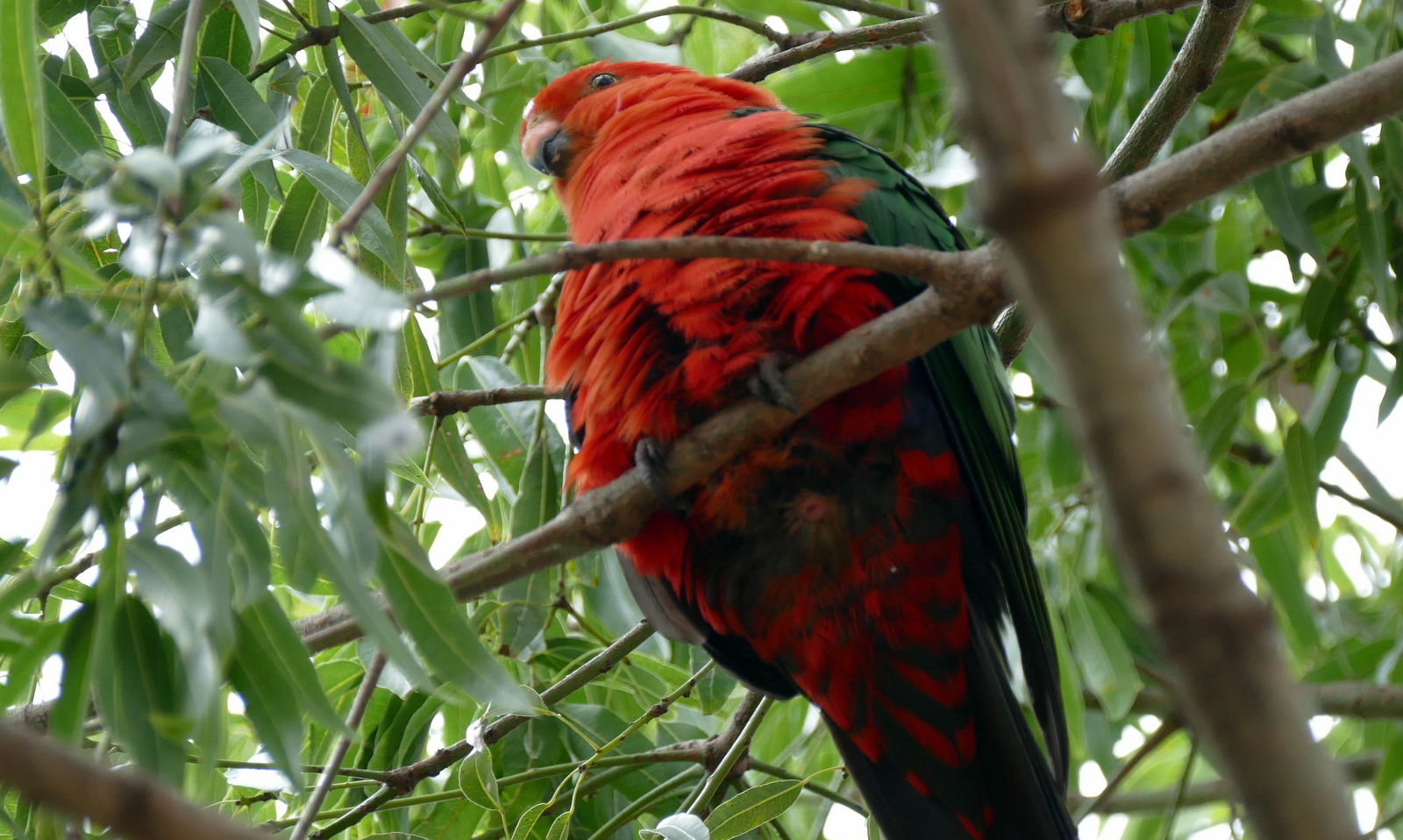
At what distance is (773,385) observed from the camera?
142cm

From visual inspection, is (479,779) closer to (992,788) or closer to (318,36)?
(992,788)

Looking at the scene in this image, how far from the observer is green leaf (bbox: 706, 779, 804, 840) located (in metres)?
1.63

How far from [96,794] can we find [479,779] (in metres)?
1.13

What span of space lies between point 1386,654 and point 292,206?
223 centimetres

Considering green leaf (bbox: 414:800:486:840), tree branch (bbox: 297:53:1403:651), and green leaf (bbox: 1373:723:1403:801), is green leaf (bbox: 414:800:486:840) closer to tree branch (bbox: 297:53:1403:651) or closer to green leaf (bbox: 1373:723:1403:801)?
tree branch (bbox: 297:53:1403:651)

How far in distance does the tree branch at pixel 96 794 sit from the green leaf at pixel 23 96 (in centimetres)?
79

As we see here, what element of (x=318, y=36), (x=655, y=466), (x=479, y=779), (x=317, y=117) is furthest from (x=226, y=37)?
(x=479, y=779)

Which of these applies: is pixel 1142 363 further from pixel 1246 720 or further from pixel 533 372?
pixel 533 372

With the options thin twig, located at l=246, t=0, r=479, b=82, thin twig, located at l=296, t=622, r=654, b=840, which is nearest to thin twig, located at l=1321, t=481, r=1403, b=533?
thin twig, located at l=296, t=622, r=654, b=840

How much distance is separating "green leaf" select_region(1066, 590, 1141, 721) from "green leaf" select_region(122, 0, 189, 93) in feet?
6.24

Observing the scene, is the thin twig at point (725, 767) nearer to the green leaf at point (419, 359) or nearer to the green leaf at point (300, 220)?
the green leaf at point (419, 359)

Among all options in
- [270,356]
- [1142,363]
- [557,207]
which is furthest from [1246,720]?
[557,207]

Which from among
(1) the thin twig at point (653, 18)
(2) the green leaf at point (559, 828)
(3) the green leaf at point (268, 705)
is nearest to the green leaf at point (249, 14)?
(1) the thin twig at point (653, 18)

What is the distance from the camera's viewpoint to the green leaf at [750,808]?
163cm
